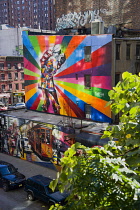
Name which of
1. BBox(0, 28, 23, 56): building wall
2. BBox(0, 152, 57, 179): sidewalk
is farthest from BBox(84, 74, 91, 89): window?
BBox(0, 28, 23, 56): building wall

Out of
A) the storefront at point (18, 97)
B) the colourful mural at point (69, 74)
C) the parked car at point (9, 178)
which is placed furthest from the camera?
the storefront at point (18, 97)

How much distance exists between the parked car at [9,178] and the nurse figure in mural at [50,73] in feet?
32.0

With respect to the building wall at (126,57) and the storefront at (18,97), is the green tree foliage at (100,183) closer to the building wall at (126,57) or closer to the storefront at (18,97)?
the building wall at (126,57)

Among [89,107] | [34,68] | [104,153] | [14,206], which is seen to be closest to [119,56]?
[89,107]

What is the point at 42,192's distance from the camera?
18719mm

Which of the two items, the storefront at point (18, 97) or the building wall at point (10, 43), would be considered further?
the building wall at point (10, 43)

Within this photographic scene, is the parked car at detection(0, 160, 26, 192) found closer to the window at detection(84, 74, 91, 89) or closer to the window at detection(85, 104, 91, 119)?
the window at detection(85, 104, 91, 119)

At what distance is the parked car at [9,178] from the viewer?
2127cm

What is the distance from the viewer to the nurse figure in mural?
96.7ft

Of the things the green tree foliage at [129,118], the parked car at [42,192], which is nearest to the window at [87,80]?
the parked car at [42,192]

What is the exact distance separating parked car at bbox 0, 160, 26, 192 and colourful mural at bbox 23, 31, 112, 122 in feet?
31.3

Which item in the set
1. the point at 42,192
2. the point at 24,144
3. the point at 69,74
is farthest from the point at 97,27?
the point at 42,192

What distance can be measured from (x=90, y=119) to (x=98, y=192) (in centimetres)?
2321

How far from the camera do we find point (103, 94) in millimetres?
26297
